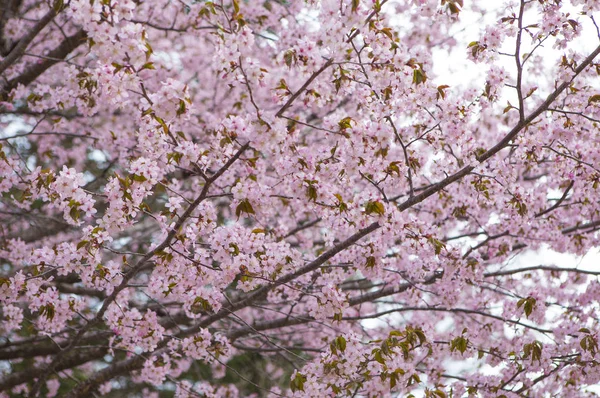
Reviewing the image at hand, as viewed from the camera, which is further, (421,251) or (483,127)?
(483,127)

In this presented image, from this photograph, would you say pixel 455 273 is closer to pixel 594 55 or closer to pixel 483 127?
pixel 594 55

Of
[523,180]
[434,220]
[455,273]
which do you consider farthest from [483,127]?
[455,273]

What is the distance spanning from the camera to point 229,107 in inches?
315

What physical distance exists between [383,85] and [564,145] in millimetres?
1800

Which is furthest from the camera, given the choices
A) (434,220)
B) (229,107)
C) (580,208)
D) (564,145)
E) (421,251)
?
(229,107)

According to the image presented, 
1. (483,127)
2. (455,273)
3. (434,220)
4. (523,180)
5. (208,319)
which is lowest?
(208,319)

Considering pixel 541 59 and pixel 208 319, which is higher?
pixel 541 59

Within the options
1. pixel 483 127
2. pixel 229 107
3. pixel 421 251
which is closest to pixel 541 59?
pixel 483 127

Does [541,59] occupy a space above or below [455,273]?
above

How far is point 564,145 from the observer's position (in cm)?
469

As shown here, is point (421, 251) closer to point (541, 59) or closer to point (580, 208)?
point (580, 208)

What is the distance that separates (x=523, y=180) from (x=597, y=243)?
1.39 m

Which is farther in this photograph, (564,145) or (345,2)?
(564,145)

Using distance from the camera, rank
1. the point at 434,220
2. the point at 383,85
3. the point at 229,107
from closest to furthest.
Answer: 1. the point at 383,85
2. the point at 434,220
3. the point at 229,107
